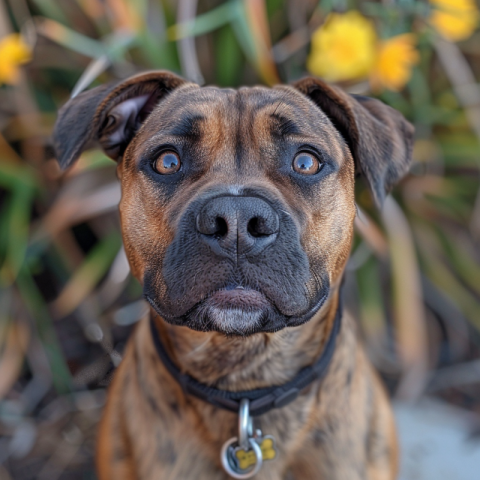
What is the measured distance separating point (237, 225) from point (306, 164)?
49 cm

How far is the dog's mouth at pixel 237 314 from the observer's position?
1709 millimetres

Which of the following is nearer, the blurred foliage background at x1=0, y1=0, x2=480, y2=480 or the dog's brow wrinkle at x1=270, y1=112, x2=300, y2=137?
the dog's brow wrinkle at x1=270, y1=112, x2=300, y2=137

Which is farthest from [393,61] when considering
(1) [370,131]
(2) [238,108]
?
(2) [238,108]

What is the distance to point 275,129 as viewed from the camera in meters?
1.97

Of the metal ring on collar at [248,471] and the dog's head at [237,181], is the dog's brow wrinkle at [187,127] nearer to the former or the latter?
the dog's head at [237,181]

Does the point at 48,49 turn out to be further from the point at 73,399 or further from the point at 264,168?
the point at 264,168

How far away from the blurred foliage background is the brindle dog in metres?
1.16

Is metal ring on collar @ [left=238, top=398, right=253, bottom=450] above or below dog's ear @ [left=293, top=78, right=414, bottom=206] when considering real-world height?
below

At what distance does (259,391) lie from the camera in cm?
206

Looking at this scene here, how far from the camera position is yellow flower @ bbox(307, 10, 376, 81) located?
3.11 m

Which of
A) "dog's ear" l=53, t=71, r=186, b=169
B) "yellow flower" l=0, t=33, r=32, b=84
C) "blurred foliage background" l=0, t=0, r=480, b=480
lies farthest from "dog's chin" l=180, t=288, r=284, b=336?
"yellow flower" l=0, t=33, r=32, b=84

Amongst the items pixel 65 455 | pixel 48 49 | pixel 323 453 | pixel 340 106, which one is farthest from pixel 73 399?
pixel 340 106

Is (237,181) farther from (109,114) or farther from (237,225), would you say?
(109,114)

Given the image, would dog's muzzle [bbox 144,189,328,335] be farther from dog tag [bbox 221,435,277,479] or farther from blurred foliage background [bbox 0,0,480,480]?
blurred foliage background [bbox 0,0,480,480]
